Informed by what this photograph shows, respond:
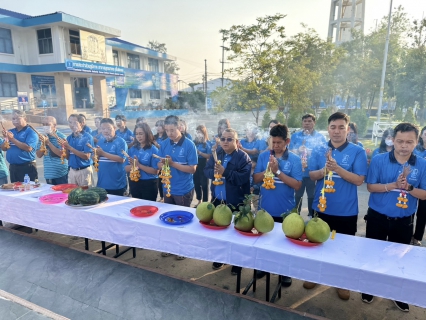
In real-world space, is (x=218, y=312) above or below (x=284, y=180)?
below

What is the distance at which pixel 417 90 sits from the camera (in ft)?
59.7

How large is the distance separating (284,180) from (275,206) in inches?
13.7

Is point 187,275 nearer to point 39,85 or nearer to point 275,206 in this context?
point 275,206

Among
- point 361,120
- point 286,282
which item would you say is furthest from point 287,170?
point 361,120

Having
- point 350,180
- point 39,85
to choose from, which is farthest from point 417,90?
point 39,85

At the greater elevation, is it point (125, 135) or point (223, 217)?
point (125, 135)

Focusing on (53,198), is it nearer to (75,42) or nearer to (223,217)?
(223,217)

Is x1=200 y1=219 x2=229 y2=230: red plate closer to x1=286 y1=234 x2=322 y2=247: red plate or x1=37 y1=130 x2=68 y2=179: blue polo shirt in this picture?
x1=286 y1=234 x2=322 y2=247: red plate

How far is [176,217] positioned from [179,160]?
1106mm

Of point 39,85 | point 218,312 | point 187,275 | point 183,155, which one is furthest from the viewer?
point 39,85

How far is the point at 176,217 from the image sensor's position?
116 inches

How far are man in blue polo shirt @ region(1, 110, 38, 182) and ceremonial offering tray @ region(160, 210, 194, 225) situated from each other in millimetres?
3543

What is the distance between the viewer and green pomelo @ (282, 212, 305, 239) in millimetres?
2365

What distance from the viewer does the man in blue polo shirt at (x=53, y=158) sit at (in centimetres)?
477
